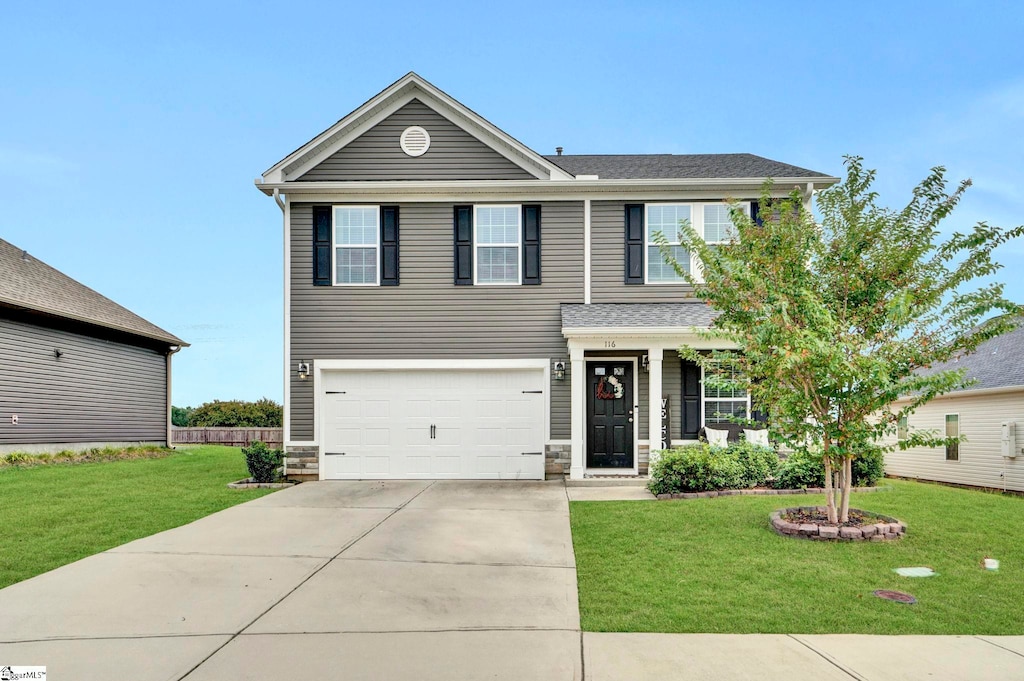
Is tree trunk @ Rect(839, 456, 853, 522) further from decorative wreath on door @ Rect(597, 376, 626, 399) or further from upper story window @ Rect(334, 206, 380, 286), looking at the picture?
upper story window @ Rect(334, 206, 380, 286)

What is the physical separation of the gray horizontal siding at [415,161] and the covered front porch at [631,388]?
3104 mm

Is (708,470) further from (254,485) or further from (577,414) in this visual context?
(254,485)

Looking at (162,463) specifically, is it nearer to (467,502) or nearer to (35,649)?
(467,502)

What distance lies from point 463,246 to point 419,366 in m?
2.45

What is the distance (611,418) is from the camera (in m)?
12.9

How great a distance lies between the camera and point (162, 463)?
54.4ft

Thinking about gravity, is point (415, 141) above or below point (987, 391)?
above

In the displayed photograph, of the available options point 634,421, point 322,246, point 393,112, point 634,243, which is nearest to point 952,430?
point 634,421

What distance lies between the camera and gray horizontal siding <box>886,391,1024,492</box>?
15774mm

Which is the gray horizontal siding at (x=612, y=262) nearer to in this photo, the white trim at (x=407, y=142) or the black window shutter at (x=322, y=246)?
the white trim at (x=407, y=142)

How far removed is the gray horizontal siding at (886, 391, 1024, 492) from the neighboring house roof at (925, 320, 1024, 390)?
0.36 m

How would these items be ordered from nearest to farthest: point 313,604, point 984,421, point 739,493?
point 313,604, point 739,493, point 984,421

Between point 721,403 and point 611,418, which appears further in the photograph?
point 611,418

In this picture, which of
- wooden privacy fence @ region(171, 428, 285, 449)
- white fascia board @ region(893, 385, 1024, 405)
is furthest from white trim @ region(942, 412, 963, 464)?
wooden privacy fence @ region(171, 428, 285, 449)
